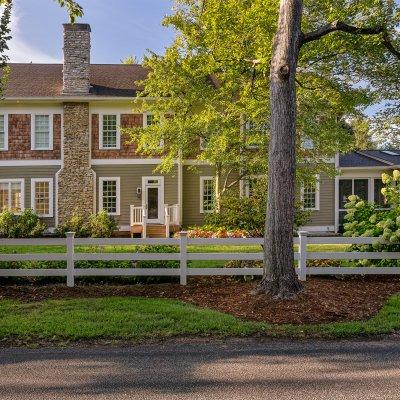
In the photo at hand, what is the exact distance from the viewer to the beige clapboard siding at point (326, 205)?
23656 millimetres

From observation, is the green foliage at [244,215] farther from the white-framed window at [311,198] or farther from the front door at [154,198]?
the white-framed window at [311,198]

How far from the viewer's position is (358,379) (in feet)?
15.5

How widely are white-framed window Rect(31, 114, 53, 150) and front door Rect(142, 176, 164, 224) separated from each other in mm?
4889

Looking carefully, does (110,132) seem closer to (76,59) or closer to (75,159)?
(75,159)

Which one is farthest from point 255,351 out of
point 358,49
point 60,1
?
point 358,49

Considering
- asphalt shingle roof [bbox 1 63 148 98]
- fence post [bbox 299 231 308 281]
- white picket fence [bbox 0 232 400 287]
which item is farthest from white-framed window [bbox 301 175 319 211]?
fence post [bbox 299 231 308 281]

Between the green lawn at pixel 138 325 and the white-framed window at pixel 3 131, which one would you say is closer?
the green lawn at pixel 138 325

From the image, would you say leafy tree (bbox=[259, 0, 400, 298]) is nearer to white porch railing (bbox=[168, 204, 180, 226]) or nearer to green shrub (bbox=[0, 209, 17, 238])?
white porch railing (bbox=[168, 204, 180, 226])

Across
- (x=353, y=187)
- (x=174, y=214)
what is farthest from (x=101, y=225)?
(x=353, y=187)

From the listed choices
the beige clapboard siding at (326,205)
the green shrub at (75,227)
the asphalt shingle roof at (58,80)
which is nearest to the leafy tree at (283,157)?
the green shrub at (75,227)

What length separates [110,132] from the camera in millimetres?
22688

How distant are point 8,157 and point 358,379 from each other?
21170 mm

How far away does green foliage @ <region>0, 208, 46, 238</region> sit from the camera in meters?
19.9

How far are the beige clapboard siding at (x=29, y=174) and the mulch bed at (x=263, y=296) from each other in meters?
13.9
